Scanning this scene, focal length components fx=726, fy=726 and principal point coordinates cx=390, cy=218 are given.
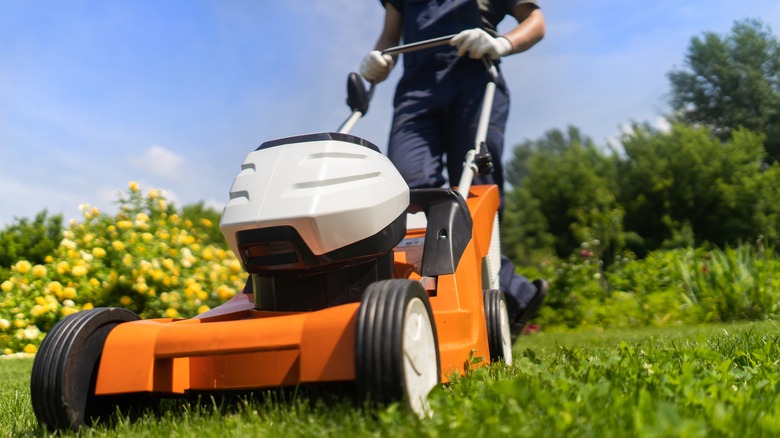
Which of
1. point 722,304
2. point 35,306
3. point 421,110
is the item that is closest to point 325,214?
point 421,110

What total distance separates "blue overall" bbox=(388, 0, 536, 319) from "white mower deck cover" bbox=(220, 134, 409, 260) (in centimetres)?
110

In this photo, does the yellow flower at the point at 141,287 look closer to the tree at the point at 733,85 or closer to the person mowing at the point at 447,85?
the person mowing at the point at 447,85

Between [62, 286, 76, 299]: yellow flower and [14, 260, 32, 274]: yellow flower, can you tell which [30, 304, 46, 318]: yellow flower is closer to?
[62, 286, 76, 299]: yellow flower

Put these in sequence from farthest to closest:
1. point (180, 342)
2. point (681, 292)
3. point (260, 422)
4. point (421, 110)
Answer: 1. point (681, 292)
2. point (421, 110)
3. point (180, 342)
4. point (260, 422)

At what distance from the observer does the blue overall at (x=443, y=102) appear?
3061 mm

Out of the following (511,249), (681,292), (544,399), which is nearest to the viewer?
(544,399)

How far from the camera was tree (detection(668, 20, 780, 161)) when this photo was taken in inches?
901

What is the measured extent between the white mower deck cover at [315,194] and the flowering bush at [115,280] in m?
2.87

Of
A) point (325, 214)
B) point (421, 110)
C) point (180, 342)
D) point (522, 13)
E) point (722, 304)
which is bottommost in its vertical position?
point (722, 304)

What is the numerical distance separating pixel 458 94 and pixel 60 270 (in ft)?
10.1

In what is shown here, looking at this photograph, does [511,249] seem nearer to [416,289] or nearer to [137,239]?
[137,239]

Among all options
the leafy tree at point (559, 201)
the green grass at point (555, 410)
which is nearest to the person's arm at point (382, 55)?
the green grass at point (555, 410)

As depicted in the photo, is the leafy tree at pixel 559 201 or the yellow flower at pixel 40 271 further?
the leafy tree at pixel 559 201

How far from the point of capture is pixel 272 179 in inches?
→ 71.4
